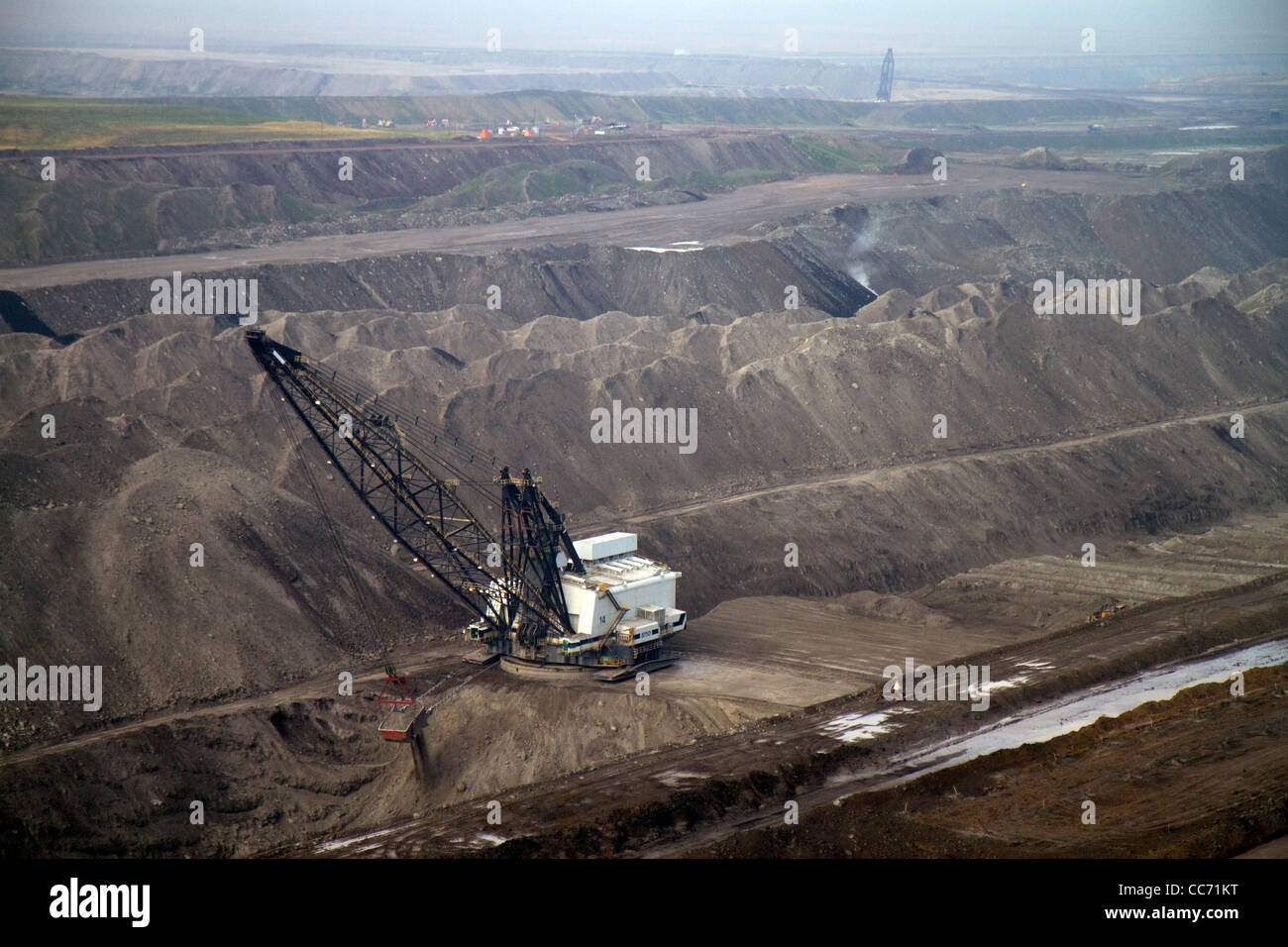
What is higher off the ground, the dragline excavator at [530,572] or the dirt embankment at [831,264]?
the dirt embankment at [831,264]

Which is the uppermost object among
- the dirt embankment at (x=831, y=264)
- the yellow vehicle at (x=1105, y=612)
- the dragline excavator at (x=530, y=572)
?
the dirt embankment at (x=831, y=264)

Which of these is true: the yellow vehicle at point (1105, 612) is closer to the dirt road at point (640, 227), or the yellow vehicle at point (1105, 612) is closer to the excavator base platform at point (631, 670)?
the excavator base platform at point (631, 670)

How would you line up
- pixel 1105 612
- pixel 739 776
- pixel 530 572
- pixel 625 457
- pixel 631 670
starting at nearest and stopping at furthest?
pixel 739 776 < pixel 631 670 < pixel 530 572 < pixel 1105 612 < pixel 625 457

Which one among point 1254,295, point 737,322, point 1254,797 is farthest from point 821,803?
point 1254,295

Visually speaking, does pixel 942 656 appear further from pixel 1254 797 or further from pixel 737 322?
pixel 737 322

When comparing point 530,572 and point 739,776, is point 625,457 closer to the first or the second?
point 530,572

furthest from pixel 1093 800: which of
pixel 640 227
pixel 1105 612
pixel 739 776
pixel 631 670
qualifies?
pixel 640 227

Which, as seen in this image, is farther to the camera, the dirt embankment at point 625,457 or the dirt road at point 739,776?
the dirt embankment at point 625,457

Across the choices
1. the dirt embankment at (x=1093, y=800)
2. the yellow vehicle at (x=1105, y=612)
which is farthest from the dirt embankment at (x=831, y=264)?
the dirt embankment at (x=1093, y=800)
